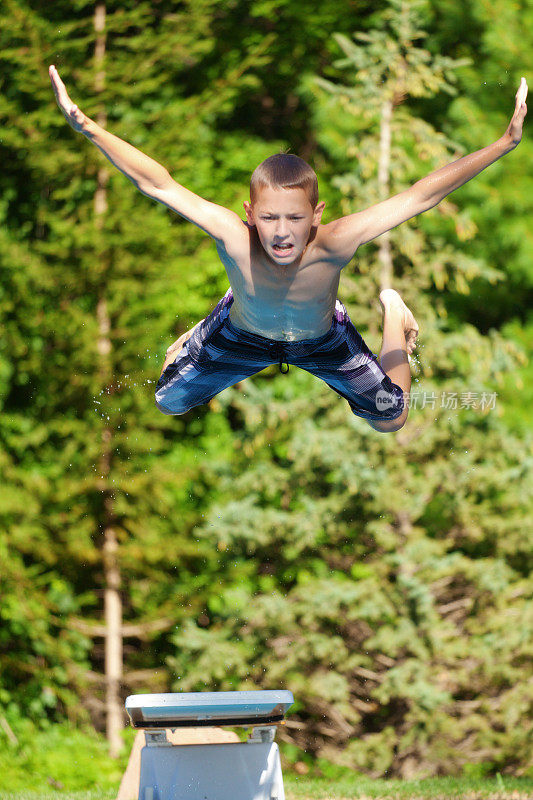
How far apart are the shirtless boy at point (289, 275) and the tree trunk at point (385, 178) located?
14.6 feet

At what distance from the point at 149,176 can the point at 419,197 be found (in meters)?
0.95

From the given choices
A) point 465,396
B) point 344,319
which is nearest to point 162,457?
point 465,396

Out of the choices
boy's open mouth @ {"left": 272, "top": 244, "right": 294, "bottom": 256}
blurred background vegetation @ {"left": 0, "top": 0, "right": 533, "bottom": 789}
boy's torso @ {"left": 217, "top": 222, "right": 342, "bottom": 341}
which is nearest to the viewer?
boy's open mouth @ {"left": 272, "top": 244, "right": 294, "bottom": 256}

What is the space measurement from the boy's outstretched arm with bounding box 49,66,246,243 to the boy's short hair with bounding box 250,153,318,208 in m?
0.18

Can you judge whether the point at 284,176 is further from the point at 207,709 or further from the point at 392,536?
the point at 392,536

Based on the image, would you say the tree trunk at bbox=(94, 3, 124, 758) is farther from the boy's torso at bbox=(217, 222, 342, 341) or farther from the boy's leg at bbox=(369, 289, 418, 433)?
the boy's torso at bbox=(217, 222, 342, 341)

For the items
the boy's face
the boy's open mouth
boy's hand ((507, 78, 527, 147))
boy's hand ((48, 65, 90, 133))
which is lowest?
the boy's open mouth

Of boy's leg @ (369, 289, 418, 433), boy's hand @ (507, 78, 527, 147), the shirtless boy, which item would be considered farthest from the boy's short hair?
boy's leg @ (369, 289, 418, 433)

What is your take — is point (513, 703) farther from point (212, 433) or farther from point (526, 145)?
point (526, 145)

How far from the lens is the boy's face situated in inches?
132

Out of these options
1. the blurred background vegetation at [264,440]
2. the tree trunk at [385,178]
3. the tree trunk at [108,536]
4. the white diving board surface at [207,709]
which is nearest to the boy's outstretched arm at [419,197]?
the white diving board surface at [207,709]

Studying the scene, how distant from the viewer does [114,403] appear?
32.6ft

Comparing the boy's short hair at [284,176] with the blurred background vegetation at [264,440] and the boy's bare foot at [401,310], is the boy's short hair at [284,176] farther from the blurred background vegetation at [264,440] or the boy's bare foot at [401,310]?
the blurred background vegetation at [264,440]

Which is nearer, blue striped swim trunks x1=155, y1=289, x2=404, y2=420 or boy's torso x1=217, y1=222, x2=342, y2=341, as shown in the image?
boy's torso x1=217, y1=222, x2=342, y2=341
